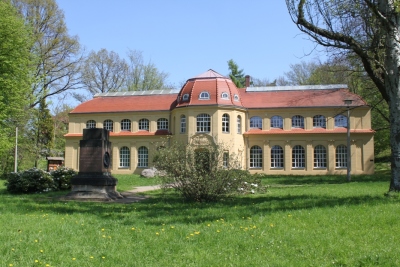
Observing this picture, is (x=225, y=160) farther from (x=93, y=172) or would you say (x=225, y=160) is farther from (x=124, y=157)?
(x=124, y=157)

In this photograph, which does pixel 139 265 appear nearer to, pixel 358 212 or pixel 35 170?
pixel 358 212

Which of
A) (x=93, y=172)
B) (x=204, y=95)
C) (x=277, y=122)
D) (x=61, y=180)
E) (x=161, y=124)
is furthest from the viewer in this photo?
(x=161, y=124)

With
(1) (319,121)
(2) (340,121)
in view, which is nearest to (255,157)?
(1) (319,121)

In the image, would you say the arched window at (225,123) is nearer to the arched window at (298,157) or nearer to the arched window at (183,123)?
the arched window at (183,123)

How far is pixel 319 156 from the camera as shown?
37.5 meters

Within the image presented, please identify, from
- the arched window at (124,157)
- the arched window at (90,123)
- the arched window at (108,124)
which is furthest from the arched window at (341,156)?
the arched window at (90,123)

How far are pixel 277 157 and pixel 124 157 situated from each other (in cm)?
1469

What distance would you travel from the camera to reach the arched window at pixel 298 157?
37.7 metres

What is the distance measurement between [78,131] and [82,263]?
3738cm

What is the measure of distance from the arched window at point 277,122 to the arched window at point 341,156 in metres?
5.42

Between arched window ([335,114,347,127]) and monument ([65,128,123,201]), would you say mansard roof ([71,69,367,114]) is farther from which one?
monument ([65,128,123,201])

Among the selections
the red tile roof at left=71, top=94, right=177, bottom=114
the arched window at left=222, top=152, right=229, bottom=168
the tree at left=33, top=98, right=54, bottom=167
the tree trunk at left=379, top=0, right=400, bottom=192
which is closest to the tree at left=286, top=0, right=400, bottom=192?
the tree trunk at left=379, top=0, right=400, bottom=192

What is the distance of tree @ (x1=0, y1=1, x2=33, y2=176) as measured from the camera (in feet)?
96.7

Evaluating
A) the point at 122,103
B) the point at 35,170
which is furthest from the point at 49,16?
the point at 35,170
